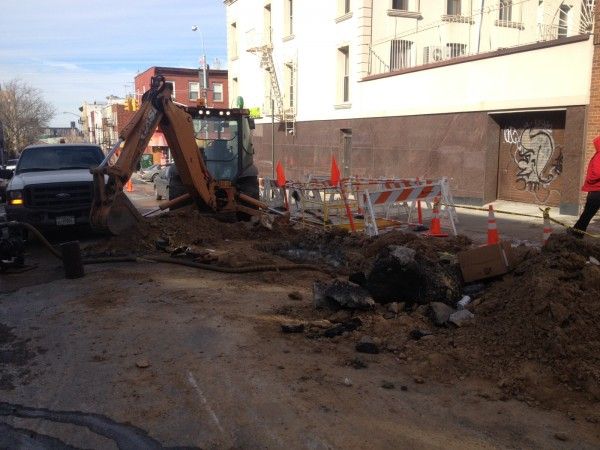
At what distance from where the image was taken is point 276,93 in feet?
95.8

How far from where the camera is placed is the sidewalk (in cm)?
1143

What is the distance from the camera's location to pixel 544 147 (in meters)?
14.8

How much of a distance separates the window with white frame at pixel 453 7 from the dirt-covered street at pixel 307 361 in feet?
62.5

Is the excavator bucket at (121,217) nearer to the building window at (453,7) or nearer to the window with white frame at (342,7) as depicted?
the window with white frame at (342,7)

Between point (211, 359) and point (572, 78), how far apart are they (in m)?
12.2

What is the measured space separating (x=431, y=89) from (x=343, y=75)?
6788 millimetres

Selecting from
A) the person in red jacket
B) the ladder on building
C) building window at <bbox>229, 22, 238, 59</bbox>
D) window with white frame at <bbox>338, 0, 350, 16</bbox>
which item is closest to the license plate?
the person in red jacket

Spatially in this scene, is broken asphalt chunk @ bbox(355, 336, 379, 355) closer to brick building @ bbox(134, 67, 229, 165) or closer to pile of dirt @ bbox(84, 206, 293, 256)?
pile of dirt @ bbox(84, 206, 293, 256)

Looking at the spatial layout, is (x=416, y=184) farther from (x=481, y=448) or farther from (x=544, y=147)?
(x=481, y=448)

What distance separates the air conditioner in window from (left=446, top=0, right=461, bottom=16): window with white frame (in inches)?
92.7

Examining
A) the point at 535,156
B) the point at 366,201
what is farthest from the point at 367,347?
the point at 535,156

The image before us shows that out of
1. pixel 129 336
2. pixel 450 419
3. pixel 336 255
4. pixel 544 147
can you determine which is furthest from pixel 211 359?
pixel 544 147

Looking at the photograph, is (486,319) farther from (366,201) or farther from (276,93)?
(276,93)

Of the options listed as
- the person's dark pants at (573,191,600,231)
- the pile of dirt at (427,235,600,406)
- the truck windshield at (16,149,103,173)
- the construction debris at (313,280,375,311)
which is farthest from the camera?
the truck windshield at (16,149,103,173)
